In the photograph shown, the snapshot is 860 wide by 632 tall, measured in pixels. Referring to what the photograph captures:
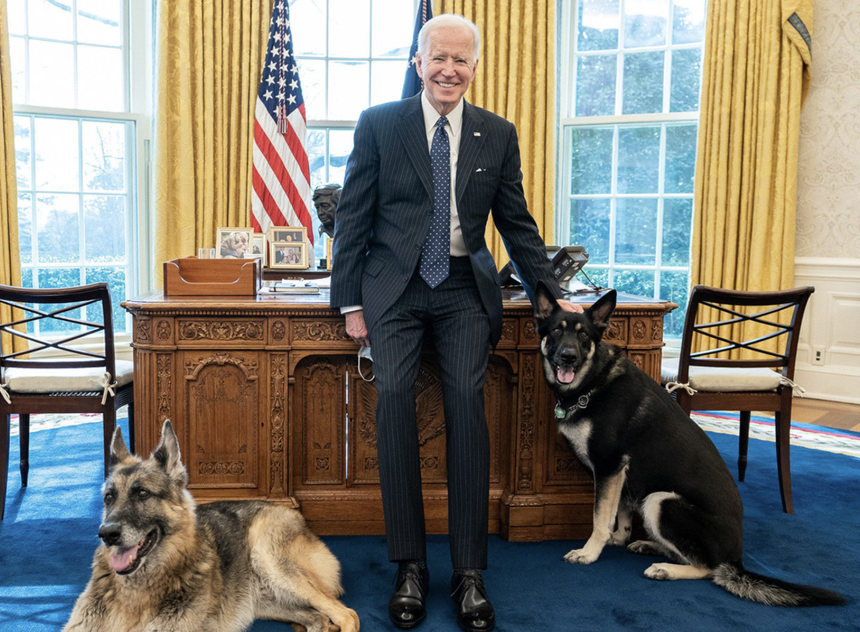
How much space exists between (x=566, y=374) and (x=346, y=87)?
3881 mm

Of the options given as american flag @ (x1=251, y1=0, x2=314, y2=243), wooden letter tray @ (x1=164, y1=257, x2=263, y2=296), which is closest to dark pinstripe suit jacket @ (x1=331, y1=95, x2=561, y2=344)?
wooden letter tray @ (x1=164, y1=257, x2=263, y2=296)

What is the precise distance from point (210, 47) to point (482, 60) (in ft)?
6.34

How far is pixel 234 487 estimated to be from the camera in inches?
99.0

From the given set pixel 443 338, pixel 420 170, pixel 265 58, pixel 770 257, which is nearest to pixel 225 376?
pixel 443 338

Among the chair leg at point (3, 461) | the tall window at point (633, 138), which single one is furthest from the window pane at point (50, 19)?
the tall window at point (633, 138)

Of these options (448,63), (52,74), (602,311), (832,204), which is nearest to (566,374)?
(602,311)

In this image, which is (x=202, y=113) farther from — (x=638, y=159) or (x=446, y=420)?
(x=446, y=420)

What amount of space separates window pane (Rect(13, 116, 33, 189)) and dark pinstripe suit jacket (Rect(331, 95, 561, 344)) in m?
3.77

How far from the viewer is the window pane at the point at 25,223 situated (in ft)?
16.3

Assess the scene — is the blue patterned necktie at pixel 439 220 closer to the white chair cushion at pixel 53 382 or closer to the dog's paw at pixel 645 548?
the dog's paw at pixel 645 548

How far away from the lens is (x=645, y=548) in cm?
248

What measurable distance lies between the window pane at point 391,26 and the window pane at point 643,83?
1699 mm

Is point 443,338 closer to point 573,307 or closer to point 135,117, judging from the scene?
point 573,307

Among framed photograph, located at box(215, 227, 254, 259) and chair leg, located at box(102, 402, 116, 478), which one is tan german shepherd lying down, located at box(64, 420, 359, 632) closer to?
chair leg, located at box(102, 402, 116, 478)
